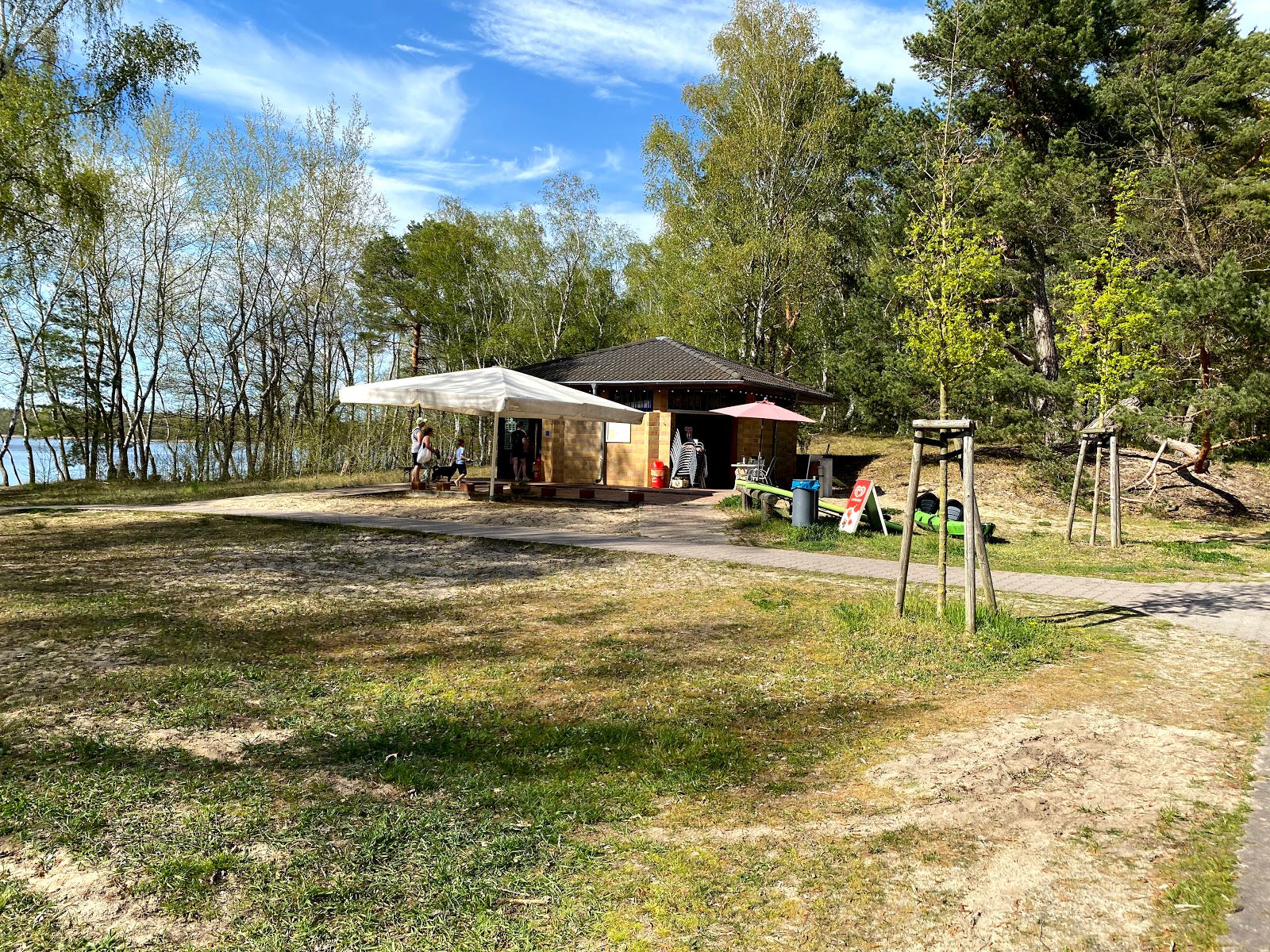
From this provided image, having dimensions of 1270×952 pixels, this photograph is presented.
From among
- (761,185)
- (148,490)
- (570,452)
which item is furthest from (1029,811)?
(761,185)

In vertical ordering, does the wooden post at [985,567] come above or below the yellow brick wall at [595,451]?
below

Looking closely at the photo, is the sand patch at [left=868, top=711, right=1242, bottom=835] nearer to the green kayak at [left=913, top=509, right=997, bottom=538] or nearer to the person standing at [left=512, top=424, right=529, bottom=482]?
the green kayak at [left=913, top=509, right=997, bottom=538]

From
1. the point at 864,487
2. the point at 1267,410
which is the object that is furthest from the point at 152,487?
the point at 1267,410

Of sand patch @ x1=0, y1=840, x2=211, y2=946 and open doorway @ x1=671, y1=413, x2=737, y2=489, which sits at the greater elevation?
open doorway @ x1=671, y1=413, x2=737, y2=489

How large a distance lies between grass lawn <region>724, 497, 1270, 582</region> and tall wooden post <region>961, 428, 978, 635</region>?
4541 millimetres

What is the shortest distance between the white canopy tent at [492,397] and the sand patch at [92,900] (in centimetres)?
1150

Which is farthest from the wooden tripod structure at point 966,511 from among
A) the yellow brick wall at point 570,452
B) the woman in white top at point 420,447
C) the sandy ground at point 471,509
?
the yellow brick wall at point 570,452

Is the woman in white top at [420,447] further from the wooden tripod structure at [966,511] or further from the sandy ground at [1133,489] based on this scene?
the wooden tripod structure at [966,511]

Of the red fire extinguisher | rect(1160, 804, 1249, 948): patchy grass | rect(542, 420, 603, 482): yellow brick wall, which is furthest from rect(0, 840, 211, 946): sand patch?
rect(542, 420, 603, 482): yellow brick wall

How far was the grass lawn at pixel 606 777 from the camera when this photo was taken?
250 cm

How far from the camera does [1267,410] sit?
566 inches

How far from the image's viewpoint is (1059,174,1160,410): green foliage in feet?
43.5

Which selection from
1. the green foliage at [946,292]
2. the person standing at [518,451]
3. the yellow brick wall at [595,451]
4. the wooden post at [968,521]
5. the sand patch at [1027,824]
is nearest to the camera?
the sand patch at [1027,824]

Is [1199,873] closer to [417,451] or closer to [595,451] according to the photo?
[417,451]
